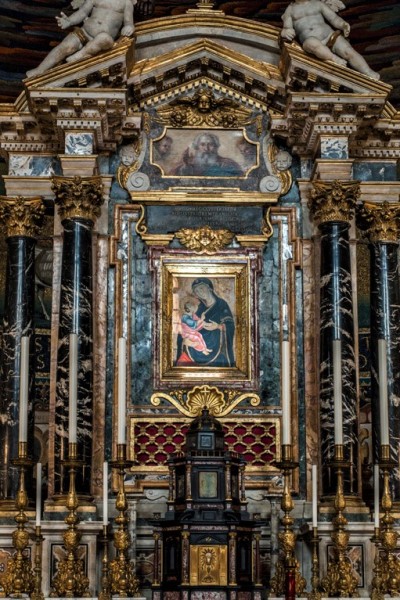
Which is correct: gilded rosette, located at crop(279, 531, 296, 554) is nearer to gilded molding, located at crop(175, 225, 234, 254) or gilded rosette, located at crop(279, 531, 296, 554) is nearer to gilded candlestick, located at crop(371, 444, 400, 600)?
gilded candlestick, located at crop(371, 444, 400, 600)

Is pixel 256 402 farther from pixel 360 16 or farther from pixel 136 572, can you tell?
pixel 360 16

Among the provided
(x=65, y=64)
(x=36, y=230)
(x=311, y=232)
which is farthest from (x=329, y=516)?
(x=65, y=64)

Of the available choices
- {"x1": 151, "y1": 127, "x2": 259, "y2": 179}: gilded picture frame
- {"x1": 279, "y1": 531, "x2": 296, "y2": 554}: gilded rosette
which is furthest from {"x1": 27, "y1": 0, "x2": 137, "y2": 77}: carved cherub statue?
{"x1": 279, "y1": 531, "x2": 296, "y2": 554}: gilded rosette

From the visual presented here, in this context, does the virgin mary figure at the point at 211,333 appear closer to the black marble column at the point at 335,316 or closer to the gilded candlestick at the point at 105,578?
the black marble column at the point at 335,316

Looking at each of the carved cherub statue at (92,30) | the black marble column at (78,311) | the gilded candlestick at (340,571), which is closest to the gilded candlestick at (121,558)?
the black marble column at (78,311)

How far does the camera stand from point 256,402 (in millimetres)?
20594

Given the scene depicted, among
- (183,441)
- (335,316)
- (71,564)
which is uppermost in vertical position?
(335,316)

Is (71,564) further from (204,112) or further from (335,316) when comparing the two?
(204,112)

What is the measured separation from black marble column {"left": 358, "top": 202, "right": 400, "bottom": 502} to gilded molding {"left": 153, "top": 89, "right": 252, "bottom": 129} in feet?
7.16

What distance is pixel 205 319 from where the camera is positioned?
20.8 metres

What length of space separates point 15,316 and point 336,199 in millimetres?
4412

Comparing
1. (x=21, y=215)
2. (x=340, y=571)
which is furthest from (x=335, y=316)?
(x=21, y=215)

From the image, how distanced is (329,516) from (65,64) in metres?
6.74

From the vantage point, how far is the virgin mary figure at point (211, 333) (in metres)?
20.7
